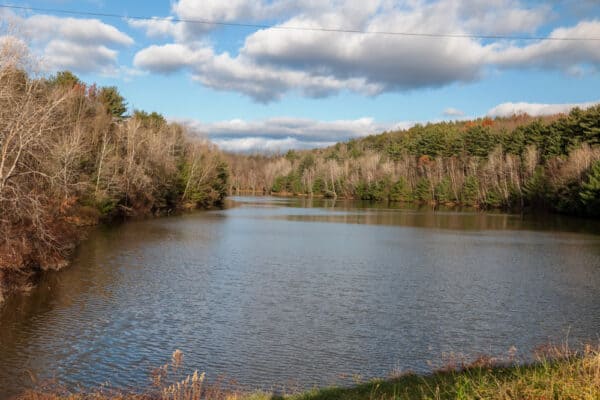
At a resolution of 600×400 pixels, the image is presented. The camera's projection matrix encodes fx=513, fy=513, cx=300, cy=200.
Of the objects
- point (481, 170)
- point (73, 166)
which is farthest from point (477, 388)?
point (481, 170)

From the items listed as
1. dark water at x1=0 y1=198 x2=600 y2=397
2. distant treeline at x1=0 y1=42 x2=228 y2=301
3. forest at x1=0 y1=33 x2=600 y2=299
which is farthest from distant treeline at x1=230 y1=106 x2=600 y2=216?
distant treeline at x1=0 y1=42 x2=228 y2=301

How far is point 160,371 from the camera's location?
12.7 meters

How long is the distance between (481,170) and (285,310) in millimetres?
88704

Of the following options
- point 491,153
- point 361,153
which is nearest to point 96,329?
point 491,153

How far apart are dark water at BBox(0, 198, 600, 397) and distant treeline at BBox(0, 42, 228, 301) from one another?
234cm

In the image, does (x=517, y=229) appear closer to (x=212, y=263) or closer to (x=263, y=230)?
(x=263, y=230)

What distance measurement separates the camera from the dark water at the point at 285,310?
13.5 metres

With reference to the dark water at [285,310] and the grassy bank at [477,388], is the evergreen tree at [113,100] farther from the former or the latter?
the grassy bank at [477,388]

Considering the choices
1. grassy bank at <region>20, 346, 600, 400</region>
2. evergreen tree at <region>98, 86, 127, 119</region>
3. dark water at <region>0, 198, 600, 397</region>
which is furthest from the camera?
evergreen tree at <region>98, 86, 127, 119</region>

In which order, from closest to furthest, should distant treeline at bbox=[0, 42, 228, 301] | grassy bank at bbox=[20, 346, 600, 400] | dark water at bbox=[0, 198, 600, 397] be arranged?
grassy bank at bbox=[20, 346, 600, 400], dark water at bbox=[0, 198, 600, 397], distant treeline at bbox=[0, 42, 228, 301]

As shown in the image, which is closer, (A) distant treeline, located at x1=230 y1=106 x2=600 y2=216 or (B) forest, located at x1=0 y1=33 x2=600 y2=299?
(B) forest, located at x1=0 y1=33 x2=600 y2=299

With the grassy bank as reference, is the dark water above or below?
below

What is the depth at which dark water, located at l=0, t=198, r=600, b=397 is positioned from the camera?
13523mm

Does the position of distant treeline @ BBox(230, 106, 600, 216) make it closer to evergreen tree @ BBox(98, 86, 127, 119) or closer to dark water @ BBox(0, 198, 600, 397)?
dark water @ BBox(0, 198, 600, 397)
